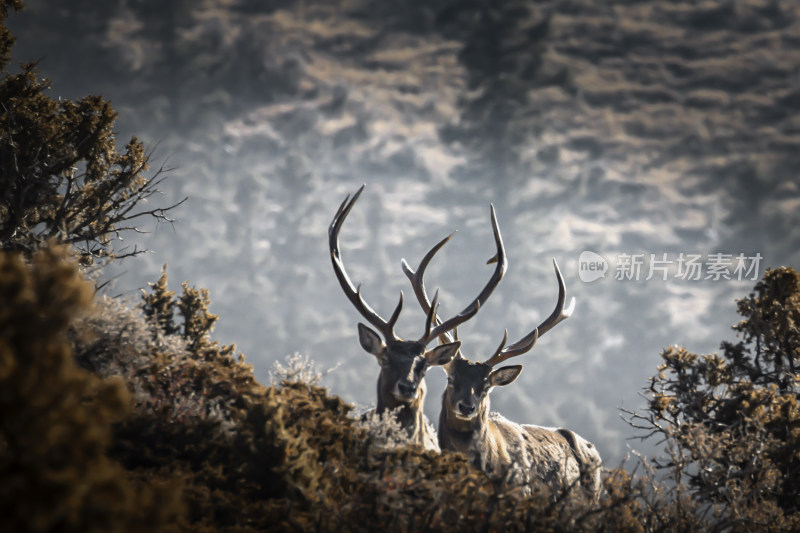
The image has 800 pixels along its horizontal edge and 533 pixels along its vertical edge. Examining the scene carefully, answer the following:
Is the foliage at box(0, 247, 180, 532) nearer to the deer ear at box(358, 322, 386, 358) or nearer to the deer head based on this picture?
the deer head

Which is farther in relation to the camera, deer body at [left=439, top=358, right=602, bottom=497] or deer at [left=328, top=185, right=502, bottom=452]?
deer body at [left=439, top=358, right=602, bottom=497]

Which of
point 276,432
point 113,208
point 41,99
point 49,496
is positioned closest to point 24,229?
point 113,208

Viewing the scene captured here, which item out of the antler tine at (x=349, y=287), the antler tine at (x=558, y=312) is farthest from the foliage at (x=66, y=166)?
the antler tine at (x=558, y=312)

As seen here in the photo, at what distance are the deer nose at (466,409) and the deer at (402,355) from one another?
0.46m

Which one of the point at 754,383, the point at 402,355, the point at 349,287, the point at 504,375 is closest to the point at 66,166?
the point at 349,287

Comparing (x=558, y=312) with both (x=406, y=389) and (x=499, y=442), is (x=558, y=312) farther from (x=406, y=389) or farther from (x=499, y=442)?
(x=406, y=389)

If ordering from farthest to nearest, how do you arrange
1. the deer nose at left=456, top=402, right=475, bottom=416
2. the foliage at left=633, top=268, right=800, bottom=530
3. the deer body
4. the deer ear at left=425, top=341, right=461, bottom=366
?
the foliage at left=633, top=268, right=800, bottom=530
the deer body
the deer ear at left=425, top=341, right=461, bottom=366
the deer nose at left=456, top=402, right=475, bottom=416

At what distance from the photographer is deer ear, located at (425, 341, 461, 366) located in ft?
24.6

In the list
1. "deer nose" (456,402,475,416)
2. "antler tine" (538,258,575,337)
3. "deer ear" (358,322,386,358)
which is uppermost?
"antler tine" (538,258,575,337)

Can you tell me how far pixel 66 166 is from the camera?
8930 millimetres

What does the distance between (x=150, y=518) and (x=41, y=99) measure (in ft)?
29.5

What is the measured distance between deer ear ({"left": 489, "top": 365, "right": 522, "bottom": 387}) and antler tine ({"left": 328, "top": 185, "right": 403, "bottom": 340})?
1.61m

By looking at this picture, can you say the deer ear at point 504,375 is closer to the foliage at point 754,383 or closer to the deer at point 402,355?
the deer at point 402,355

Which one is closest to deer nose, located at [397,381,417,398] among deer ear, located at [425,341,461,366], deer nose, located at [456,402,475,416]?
deer ear, located at [425,341,461,366]
